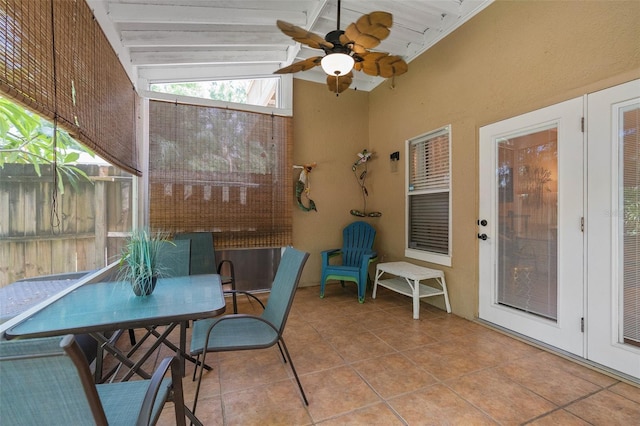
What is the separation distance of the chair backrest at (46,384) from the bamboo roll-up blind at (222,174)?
2979mm

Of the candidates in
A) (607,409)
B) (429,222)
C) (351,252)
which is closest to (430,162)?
(429,222)

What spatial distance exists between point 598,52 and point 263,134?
344 centimetres

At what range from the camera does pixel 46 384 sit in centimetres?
73

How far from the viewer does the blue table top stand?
1.28 m

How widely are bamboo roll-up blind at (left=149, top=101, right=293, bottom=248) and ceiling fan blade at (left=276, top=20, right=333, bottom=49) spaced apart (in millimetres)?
1797

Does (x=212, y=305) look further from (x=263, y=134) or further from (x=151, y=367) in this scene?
(x=263, y=134)

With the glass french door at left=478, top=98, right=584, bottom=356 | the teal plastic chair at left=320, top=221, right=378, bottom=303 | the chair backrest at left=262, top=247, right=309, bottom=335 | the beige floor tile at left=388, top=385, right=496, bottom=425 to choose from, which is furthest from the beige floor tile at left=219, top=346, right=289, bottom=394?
the glass french door at left=478, top=98, right=584, bottom=356

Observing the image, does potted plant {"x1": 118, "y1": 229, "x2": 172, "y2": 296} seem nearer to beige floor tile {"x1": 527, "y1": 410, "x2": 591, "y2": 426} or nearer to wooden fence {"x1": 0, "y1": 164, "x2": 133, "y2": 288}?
wooden fence {"x1": 0, "y1": 164, "x2": 133, "y2": 288}

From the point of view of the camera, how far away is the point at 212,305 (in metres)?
1.55

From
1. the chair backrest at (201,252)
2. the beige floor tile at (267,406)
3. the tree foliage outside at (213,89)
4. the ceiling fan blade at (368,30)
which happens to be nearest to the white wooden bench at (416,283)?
the beige floor tile at (267,406)

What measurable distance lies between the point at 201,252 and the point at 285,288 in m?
1.89

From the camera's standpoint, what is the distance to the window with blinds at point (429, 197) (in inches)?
135

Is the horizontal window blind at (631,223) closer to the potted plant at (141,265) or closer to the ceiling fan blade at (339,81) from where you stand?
the ceiling fan blade at (339,81)

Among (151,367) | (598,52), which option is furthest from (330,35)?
(151,367)
